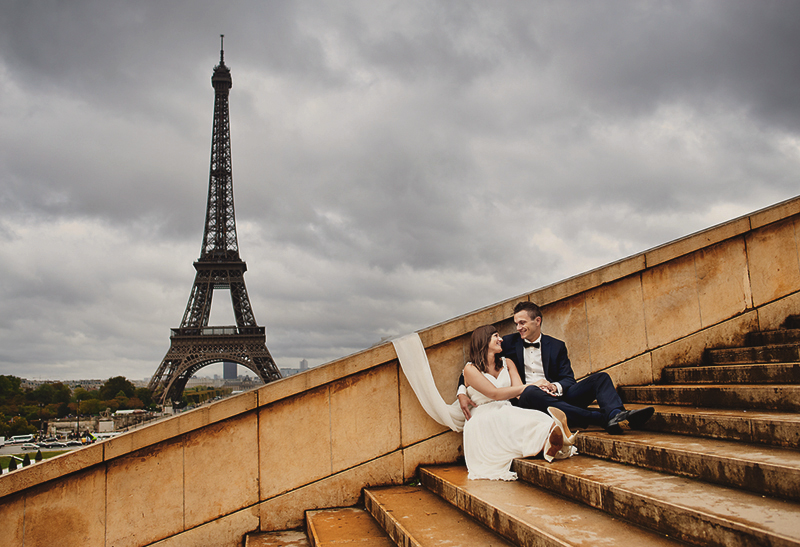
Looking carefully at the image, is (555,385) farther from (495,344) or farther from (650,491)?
(650,491)

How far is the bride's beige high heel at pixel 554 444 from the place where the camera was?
3.64 meters

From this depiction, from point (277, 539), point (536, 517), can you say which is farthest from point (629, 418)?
point (277, 539)

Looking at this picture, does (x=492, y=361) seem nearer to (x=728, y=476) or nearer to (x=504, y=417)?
(x=504, y=417)

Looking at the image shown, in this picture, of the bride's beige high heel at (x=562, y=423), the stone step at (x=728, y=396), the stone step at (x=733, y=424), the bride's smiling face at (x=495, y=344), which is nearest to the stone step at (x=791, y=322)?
the stone step at (x=728, y=396)

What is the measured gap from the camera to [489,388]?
14.0 ft

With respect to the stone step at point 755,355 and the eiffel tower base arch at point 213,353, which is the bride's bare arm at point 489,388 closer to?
the stone step at point 755,355

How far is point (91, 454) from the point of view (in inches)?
161

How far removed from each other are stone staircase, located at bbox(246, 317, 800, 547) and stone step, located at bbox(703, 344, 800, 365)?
0.05ft

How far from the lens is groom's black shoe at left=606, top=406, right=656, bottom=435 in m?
3.75

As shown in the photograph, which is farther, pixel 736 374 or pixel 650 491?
pixel 736 374

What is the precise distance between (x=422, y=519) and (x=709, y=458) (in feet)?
5.84

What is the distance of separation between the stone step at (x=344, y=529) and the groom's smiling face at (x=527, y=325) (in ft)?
6.68

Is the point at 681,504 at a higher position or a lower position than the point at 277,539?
higher

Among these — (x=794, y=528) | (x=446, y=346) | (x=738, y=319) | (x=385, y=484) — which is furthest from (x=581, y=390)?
(x=738, y=319)
